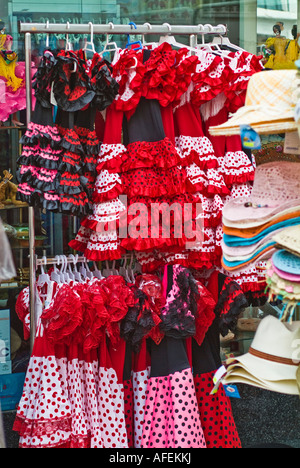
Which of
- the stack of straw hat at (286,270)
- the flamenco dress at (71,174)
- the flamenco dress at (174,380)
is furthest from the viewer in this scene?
the flamenco dress at (174,380)

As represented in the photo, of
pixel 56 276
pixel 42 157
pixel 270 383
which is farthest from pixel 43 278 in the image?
pixel 270 383

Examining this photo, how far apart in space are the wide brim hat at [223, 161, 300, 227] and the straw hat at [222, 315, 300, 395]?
16.1 inches

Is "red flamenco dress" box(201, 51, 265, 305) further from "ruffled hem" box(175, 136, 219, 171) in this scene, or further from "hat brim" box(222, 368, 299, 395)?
"hat brim" box(222, 368, 299, 395)

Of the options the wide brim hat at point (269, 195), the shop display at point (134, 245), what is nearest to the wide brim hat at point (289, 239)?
the wide brim hat at point (269, 195)

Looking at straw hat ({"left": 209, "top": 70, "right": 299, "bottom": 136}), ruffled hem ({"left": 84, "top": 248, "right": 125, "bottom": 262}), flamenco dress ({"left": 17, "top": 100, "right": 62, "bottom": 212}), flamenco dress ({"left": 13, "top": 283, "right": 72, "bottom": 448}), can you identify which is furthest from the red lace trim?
straw hat ({"left": 209, "top": 70, "right": 299, "bottom": 136})

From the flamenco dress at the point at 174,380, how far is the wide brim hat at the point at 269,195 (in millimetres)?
750

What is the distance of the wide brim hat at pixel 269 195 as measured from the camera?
227 cm

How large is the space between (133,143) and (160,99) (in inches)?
9.6

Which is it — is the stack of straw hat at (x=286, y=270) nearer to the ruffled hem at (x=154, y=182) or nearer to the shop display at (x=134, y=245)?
the shop display at (x=134, y=245)

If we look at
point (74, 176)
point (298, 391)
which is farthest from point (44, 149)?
point (298, 391)

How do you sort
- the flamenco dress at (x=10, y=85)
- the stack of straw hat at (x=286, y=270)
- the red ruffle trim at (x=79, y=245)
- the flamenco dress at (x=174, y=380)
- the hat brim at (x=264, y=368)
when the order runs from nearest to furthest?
the stack of straw hat at (x=286, y=270)
the hat brim at (x=264, y=368)
the flamenco dress at (x=174, y=380)
the red ruffle trim at (x=79, y=245)
the flamenco dress at (x=10, y=85)

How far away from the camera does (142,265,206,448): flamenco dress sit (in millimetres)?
2949

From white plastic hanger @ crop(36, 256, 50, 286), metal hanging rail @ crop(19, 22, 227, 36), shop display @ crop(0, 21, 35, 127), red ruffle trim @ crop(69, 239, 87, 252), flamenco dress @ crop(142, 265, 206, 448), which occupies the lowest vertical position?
flamenco dress @ crop(142, 265, 206, 448)

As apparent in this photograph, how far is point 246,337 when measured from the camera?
4.35m
